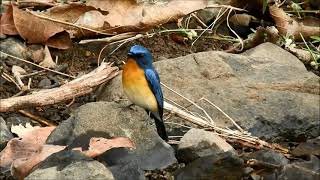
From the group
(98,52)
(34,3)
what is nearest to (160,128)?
(98,52)

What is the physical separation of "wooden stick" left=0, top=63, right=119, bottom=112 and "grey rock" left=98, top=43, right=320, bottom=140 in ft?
0.46

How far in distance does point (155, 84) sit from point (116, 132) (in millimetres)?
445

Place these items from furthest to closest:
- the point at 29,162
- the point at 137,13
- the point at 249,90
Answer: the point at 137,13, the point at 249,90, the point at 29,162

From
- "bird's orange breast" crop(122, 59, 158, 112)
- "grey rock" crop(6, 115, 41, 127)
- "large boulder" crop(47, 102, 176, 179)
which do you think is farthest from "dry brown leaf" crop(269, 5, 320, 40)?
"grey rock" crop(6, 115, 41, 127)

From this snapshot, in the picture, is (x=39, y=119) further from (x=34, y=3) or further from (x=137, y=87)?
(x=34, y=3)

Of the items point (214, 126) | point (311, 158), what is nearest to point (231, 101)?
point (214, 126)

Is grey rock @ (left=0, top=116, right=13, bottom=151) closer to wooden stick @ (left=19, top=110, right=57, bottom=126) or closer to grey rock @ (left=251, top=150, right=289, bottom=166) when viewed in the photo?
wooden stick @ (left=19, top=110, right=57, bottom=126)

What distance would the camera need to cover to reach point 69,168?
14.8 feet

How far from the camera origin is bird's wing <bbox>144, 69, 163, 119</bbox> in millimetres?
5332

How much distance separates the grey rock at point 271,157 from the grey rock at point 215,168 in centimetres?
27

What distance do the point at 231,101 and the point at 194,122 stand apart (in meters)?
0.40

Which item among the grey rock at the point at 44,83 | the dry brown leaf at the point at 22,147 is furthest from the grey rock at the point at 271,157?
the grey rock at the point at 44,83

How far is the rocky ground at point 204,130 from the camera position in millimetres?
4844

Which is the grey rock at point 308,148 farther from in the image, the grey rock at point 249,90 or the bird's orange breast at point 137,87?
the bird's orange breast at point 137,87
